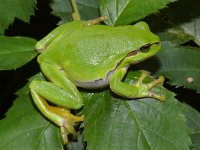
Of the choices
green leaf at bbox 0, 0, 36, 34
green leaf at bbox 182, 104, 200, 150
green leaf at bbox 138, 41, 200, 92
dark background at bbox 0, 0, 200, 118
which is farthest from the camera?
dark background at bbox 0, 0, 200, 118

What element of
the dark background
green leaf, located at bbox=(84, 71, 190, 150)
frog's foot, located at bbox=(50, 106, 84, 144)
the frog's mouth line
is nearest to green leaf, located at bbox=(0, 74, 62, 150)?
frog's foot, located at bbox=(50, 106, 84, 144)

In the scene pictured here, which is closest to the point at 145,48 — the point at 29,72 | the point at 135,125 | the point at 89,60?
the point at 89,60

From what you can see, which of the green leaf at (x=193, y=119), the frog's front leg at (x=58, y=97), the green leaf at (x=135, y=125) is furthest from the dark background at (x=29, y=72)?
the green leaf at (x=135, y=125)

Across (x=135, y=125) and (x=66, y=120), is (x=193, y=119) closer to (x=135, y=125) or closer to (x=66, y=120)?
(x=135, y=125)

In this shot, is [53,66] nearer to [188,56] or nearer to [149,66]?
[149,66]

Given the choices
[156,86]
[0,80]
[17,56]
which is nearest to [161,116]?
[156,86]

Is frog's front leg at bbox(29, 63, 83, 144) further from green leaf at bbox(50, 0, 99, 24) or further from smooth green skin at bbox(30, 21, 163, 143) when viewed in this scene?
green leaf at bbox(50, 0, 99, 24)

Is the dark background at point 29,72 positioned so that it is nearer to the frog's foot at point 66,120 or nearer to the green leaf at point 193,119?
the green leaf at point 193,119
